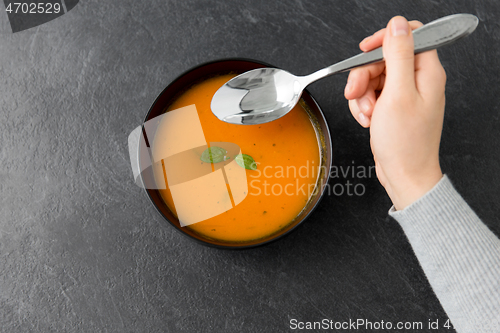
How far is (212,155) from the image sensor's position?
1.21m

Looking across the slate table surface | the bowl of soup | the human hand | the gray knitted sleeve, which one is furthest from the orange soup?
the gray knitted sleeve

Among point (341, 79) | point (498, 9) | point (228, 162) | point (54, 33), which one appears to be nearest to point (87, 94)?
point (54, 33)

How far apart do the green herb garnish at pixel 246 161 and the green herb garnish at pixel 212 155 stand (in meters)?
0.06

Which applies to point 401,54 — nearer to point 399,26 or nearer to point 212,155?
point 399,26

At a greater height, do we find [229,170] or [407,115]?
[407,115]

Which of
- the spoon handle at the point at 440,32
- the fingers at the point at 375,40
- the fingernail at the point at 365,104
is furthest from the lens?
the fingernail at the point at 365,104

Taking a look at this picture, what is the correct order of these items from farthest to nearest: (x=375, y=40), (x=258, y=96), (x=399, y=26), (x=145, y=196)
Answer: (x=145, y=196) → (x=258, y=96) → (x=375, y=40) → (x=399, y=26)

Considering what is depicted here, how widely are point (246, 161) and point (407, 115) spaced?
53cm

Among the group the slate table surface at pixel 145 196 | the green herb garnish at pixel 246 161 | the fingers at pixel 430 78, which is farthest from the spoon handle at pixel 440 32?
the green herb garnish at pixel 246 161

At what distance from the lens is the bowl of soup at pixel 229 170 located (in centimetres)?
121

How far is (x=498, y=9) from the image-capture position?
1.46 meters

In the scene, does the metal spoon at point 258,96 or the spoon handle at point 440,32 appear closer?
the spoon handle at point 440,32

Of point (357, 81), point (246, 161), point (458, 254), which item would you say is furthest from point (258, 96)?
point (458, 254)

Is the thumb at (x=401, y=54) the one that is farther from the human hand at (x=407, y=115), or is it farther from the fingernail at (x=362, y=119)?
the fingernail at (x=362, y=119)
